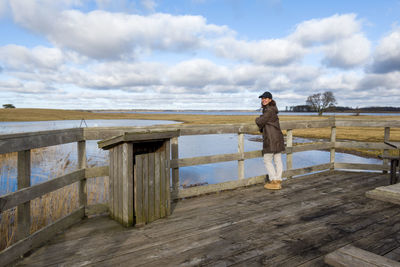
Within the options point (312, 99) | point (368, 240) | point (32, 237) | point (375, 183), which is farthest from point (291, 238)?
point (312, 99)

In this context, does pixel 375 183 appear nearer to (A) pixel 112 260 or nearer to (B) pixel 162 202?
(B) pixel 162 202

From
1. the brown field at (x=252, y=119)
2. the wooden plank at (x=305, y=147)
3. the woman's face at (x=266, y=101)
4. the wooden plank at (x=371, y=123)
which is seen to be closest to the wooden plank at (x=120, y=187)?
the woman's face at (x=266, y=101)

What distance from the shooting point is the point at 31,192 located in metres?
3.15

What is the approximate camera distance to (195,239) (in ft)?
11.3

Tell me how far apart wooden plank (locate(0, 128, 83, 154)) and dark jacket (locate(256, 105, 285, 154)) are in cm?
340

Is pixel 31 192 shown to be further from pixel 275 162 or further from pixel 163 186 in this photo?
pixel 275 162

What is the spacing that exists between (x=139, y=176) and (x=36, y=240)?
1.40 metres

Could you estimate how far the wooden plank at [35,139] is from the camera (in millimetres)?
2889

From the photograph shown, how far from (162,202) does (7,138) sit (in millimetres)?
2173

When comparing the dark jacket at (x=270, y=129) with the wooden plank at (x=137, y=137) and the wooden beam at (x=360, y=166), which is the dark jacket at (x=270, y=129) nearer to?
the wooden plank at (x=137, y=137)

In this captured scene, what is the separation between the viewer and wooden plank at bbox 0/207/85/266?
2.86 meters

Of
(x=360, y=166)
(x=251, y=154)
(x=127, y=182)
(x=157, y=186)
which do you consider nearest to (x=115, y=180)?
(x=127, y=182)

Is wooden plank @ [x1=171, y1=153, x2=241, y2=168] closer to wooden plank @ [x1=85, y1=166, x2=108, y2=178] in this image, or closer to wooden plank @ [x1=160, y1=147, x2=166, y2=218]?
wooden plank @ [x1=160, y1=147, x2=166, y2=218]

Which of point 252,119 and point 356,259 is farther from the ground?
point 252,119
